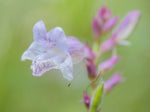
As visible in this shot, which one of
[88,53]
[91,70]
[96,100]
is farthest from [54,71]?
[96,100]

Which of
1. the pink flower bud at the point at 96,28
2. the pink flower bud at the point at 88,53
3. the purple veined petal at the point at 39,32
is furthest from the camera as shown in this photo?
the pink flower bud at the point at 96,28

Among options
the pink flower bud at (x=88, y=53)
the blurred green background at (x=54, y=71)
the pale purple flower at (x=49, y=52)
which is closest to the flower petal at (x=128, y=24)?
the pink flower bud at (x=88, y=53)

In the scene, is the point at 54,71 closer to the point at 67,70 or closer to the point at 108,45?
the point at 108,45

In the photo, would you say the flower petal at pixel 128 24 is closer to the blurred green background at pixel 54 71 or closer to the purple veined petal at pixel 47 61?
the purple veined petal at pixel 47 61

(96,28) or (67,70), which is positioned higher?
(96,28)

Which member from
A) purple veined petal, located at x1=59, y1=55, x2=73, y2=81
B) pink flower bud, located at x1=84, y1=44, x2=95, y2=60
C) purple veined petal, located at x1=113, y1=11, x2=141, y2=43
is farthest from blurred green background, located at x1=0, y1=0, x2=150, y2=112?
purple veined petal, located at x1=59, y1=55, x2=73, y2=81

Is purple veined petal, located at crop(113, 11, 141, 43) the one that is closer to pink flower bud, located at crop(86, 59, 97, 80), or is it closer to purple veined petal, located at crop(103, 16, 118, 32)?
purple veined petal, located at crop(103, 16, 118, 32)

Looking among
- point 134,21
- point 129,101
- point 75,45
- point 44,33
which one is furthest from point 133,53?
point 44,33
